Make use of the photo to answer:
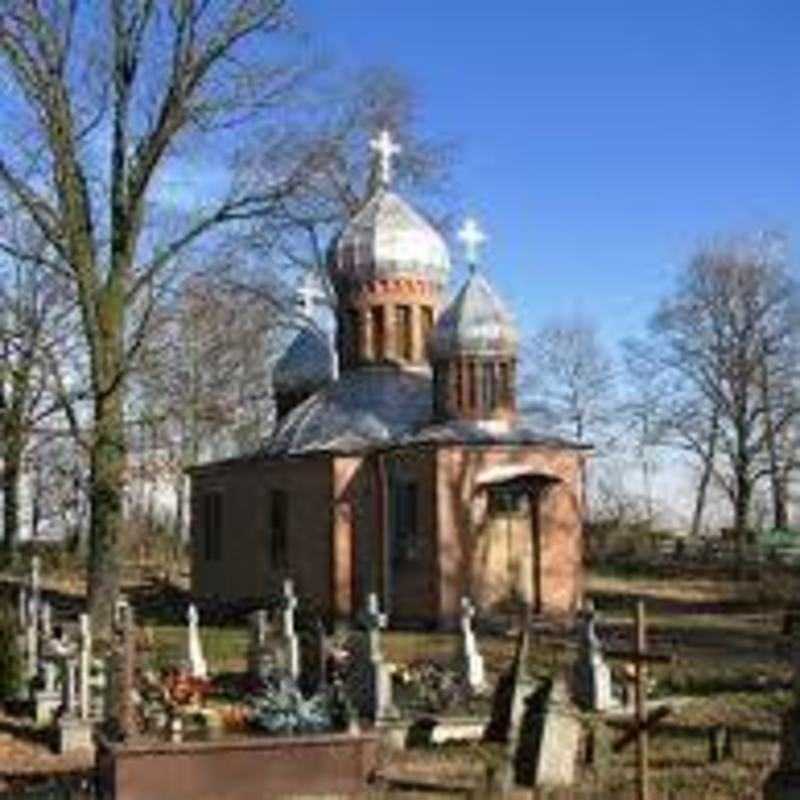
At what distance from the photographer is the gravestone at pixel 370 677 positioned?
1997cm

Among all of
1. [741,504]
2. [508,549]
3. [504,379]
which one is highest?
[504,379]

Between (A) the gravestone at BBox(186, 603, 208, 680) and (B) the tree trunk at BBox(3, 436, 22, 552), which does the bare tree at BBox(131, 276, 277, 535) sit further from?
(A) the gravestone at BBox(186, 603, 208, 680)

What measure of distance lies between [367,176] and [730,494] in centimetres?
1863

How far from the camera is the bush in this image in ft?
75.2

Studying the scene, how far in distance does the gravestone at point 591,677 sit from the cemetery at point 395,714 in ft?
0.07

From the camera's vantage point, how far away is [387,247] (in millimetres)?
36969

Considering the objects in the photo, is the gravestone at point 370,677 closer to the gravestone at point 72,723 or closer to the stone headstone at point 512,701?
the stone headstone at point 512,701

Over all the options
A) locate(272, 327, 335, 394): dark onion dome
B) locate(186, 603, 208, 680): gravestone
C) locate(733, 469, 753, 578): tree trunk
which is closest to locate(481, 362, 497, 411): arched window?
locate(272, 327, 335, 394): dark onion dome

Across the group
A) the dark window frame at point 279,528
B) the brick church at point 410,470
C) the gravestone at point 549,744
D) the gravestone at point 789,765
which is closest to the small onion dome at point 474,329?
the brick church at point 410,470

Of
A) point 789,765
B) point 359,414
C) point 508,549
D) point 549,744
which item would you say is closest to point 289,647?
point 549,744

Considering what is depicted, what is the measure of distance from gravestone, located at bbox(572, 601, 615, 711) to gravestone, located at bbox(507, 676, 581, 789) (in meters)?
4.57

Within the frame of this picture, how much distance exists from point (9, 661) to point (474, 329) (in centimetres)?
1311

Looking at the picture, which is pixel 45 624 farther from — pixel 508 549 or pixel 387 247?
pixel 387 247

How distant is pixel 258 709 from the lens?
19.6 meters
